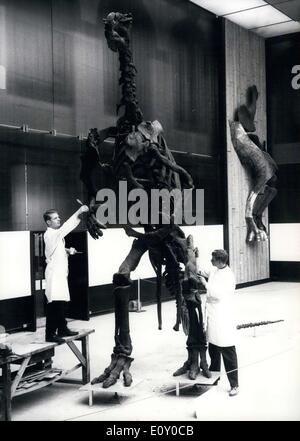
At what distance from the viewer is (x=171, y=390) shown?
18.6 ft

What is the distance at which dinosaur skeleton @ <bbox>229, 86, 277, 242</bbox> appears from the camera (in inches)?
572

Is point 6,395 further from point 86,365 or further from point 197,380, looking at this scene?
point 197,380

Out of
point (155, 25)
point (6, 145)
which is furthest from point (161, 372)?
point (155, 25)

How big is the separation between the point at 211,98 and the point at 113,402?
9.86m

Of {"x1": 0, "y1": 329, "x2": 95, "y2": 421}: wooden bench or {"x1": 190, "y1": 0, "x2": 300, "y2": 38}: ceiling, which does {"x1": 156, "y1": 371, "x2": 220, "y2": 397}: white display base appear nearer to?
{"x1": 0, "y1": 329, "x2": 95, "y2": 421}: wooden bench

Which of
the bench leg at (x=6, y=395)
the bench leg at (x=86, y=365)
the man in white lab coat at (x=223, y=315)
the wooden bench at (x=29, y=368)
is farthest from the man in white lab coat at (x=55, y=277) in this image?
the man in white lab coat at (x=223, y=315)

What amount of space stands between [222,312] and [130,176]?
1.57m

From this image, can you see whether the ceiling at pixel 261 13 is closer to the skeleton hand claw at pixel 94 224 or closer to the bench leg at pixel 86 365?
the skeleton hand claw at pixel 94 224

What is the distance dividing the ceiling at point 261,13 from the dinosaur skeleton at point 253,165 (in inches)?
64.4

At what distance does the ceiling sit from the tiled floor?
7.61 metres

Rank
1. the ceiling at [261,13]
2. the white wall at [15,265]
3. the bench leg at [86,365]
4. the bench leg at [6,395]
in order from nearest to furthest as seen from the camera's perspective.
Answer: the bench leg at [6,395], the bench leg at [86,365], the white wall at [15,265], the ceiling at [261,13]

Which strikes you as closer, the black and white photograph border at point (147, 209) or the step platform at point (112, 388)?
the step platform at point (112, 388)

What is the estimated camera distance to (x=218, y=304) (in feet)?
18.1

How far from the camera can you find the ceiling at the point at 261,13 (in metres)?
13.4
